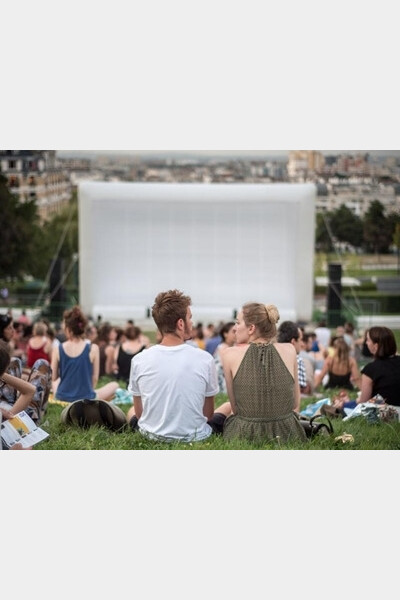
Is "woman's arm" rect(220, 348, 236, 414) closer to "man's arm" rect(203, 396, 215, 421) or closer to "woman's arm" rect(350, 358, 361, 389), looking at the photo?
"man's arm" rect(203, 396, 215, 421)

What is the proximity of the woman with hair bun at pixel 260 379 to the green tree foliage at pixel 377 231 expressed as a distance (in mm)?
13955

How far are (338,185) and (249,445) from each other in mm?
13247

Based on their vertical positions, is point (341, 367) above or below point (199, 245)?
below

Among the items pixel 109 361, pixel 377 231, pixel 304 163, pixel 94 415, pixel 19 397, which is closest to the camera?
pixel 19 397

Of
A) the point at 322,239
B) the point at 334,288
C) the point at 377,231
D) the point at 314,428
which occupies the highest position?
the point at 377,231

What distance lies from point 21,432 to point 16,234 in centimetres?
1493

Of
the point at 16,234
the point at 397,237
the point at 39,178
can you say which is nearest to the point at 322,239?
the point at 397,237

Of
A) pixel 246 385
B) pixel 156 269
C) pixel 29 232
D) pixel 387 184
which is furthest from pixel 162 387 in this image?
pixel 29 232

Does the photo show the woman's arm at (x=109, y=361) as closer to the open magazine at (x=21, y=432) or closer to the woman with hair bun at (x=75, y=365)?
the woman with hair bun at (x=75, y=365)

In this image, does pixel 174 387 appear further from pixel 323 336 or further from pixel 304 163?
pixel 304 163

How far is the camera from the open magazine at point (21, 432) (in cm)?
571

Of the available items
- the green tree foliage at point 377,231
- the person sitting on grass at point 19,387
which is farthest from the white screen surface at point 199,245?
the person sitting on grass at point 19,387

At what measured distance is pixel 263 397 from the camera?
5691mm

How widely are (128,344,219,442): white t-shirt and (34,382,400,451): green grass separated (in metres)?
0.09
